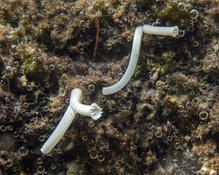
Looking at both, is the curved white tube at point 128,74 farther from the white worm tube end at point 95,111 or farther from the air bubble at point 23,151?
the air bubble at point 23,151

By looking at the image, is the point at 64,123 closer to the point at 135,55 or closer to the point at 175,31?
the point at 135,55

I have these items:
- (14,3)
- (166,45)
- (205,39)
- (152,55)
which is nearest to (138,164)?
(152,55)

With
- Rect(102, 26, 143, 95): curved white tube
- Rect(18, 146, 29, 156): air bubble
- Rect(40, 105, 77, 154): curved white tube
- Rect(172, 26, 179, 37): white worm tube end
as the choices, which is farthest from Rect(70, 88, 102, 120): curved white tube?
Rect(172, 26, 179, 37): white worm tube end

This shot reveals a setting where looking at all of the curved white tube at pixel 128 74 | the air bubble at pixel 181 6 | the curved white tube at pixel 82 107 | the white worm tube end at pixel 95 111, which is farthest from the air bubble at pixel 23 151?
the air bubble at pixel 181 6

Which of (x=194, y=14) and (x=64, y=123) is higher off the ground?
(x=194, y=14)

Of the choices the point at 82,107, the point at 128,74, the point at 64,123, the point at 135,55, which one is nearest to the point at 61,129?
the point at 64,123
